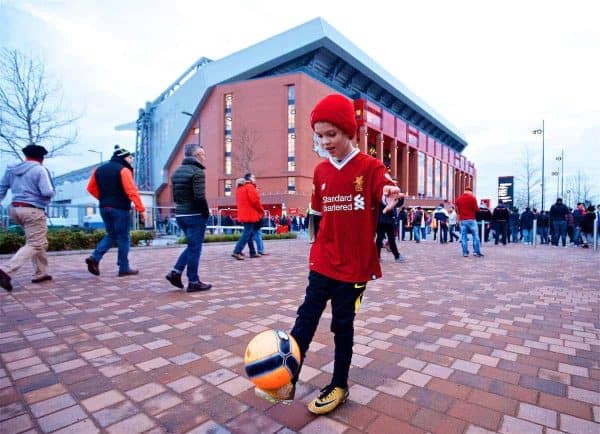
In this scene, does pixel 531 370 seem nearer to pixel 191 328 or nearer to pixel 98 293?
pixel 191 328

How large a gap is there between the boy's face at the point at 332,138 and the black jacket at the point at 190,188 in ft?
10.1

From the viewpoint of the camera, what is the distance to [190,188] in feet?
15.8

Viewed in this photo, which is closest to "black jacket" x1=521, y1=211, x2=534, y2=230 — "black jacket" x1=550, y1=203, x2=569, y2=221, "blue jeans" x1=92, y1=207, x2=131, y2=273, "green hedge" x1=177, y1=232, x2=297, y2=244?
"black jacket" x1=550, y1=203, x2=569, y2=221

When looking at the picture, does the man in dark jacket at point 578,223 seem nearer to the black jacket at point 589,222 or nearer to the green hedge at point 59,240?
the black jacket at point 589,222

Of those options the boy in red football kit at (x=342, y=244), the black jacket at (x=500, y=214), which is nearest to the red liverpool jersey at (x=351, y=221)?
the boy in red football kit at (x=342, y=244)

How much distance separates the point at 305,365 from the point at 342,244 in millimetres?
1089

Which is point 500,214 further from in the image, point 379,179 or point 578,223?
point 379,179

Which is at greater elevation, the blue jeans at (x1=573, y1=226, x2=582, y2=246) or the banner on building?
the banner on building

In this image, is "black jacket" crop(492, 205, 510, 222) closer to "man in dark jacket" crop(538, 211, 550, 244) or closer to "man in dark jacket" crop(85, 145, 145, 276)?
"man in dark jacket" crop(538, 211, 550, 244)

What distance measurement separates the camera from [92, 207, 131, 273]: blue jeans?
5.76 meters

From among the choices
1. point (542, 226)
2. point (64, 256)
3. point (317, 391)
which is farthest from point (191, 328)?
point (542, 226)

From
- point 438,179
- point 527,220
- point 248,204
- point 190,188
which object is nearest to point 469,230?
point 248,204

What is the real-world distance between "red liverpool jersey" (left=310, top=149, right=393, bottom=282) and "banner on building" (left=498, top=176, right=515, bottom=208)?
28.2 m

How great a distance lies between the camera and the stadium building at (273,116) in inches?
1670
